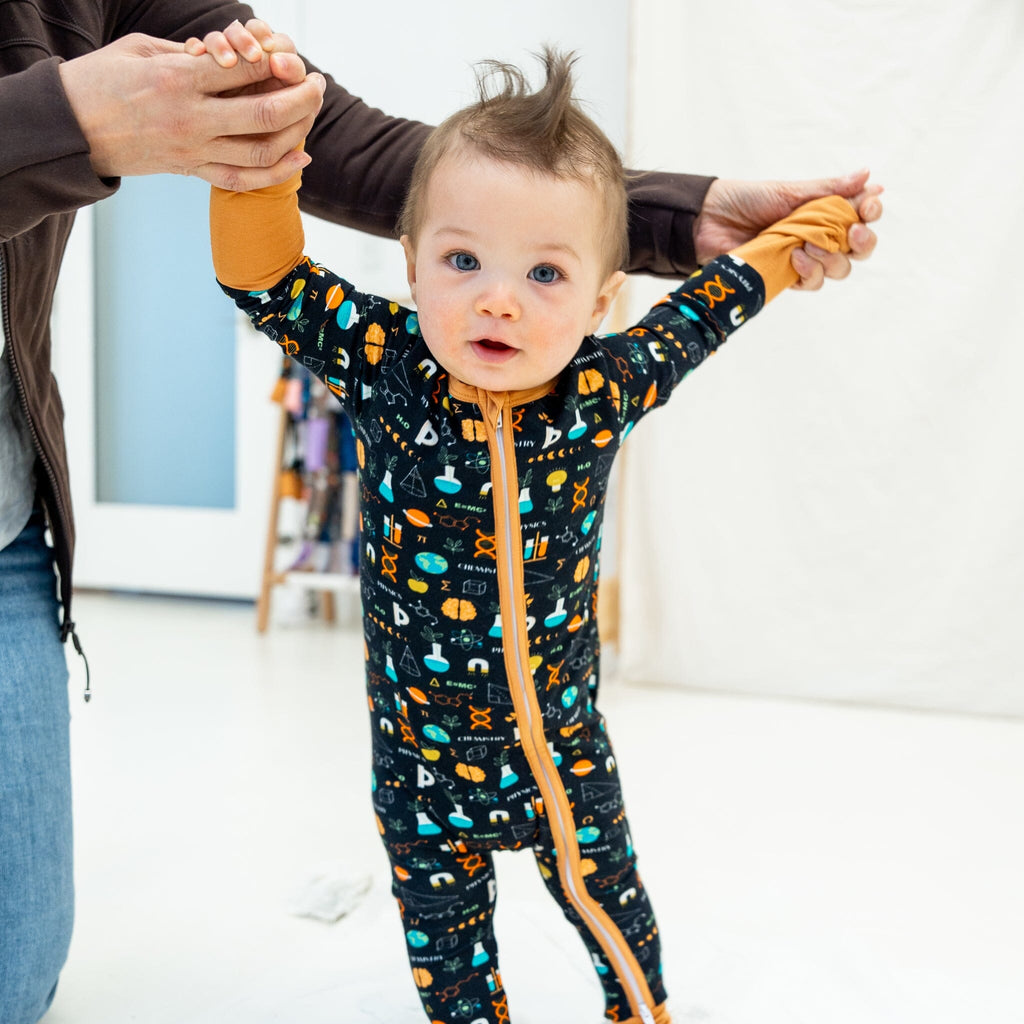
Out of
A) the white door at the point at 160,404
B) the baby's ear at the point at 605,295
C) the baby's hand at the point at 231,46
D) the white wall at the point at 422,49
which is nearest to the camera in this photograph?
the baby's hand at the point at 231,46

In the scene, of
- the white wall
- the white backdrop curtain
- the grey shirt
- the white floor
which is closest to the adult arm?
the grey shirt

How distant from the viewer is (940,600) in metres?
2.21

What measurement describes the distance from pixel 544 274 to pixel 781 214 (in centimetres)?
40

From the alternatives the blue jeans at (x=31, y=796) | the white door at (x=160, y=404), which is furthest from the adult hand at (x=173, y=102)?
the white door at (x=160, y=404)

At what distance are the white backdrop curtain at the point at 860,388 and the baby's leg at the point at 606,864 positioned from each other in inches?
55.1

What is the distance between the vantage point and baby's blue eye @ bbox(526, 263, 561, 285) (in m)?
0.82

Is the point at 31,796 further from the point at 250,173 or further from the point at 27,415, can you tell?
the point at 250,173

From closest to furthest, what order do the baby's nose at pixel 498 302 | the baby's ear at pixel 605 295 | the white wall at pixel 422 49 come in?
the baby's nose at pixel 498 302
the baby's ear at pixel 605 295
the white wall at pixel 422 49

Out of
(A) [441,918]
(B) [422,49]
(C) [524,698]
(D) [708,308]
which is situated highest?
(B) [422,49]

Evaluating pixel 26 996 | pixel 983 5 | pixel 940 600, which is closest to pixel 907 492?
pixel 940 600

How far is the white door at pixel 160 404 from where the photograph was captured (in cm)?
312

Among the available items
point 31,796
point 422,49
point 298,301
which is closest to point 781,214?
point 298,301

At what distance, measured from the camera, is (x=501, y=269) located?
0.81 m

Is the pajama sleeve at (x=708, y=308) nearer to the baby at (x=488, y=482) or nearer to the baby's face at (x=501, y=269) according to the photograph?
the baby at (x=488, y=482)
